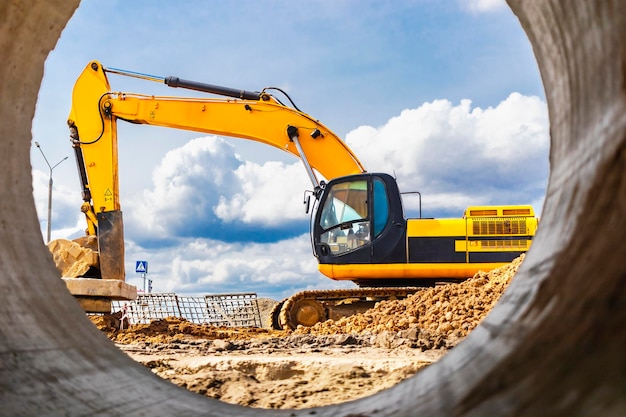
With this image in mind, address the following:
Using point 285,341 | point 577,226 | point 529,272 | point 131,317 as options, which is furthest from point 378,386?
point 131,317

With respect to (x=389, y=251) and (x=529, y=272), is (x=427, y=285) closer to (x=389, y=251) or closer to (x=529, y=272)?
(x=389, y=251)

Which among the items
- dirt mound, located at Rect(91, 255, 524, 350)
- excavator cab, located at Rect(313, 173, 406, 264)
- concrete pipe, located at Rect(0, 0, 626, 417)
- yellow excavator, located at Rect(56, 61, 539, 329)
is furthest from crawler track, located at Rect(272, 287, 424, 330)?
concrete pipe, located at Rect(0, 0, 626, 417)

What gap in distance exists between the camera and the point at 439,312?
7770 mm

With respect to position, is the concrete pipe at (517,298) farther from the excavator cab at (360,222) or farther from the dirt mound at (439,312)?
Answer: the excavator cab at (360,222)

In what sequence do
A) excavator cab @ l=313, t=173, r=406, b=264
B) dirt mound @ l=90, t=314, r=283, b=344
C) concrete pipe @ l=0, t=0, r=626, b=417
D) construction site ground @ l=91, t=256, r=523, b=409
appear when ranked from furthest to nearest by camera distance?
dirt mound @ l=90, t=314, r=283, b=344
excavator cab @ l=313, t=173, r=406, b=264
construction site ground @ l=91, t=256, r=523, b=409
concrete pipe @ l=0, t=0, r=626, b=417

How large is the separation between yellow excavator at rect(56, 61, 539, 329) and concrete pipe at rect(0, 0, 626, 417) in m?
7.45

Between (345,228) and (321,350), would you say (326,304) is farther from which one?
(321,350)

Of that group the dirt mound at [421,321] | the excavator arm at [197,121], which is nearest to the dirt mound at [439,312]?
the dirt mound at [421,321]

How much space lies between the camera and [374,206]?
9703mm

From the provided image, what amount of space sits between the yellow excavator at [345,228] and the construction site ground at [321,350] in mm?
827

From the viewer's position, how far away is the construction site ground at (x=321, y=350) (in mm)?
Answer: 3146

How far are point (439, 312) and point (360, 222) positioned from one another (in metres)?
2.51

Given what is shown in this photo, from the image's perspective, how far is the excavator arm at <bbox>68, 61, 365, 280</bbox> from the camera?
10.3 metres

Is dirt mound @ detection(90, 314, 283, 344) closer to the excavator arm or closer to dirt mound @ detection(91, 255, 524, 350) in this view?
dirt mound @ detection(91, 255, 524, 350)
